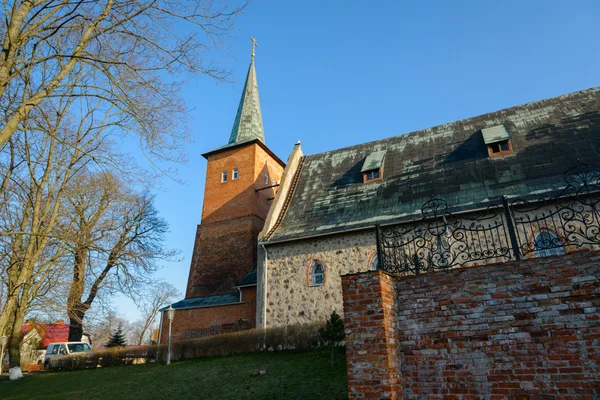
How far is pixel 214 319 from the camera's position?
773 inches

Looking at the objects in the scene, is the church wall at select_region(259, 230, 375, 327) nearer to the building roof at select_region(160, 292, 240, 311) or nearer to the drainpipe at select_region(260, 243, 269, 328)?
the drainpipe at select_region(260, 243, 269, 328)

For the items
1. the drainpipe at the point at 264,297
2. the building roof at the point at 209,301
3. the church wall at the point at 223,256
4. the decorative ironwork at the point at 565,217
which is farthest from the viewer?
the church wall at the point at 223,256

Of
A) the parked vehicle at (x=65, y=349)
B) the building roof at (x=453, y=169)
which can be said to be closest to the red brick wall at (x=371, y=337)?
the building roof at (x=453, y=169)

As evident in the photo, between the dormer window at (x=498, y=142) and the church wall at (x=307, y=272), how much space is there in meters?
5.87

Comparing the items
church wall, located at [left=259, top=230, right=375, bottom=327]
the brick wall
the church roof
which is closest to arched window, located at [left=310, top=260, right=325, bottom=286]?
church wall, located at [left=259, top=230, right=375, bottom=327]

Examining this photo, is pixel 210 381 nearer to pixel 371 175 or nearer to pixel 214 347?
pixel 214 347

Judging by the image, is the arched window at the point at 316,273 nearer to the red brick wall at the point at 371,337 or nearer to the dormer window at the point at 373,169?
the dormer window at the point at 373,169

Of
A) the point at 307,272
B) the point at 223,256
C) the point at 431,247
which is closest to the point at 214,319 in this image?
the point at 223,256

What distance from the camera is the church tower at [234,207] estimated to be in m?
22.9

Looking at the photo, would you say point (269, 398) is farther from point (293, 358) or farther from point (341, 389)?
point (293, 358)

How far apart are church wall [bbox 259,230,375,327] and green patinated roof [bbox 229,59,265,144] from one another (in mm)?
11885

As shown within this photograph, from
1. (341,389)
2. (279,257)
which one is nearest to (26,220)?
(279,257)

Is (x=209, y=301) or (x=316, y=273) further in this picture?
(x=209, y=301)

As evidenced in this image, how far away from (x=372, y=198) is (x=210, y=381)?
914cm
